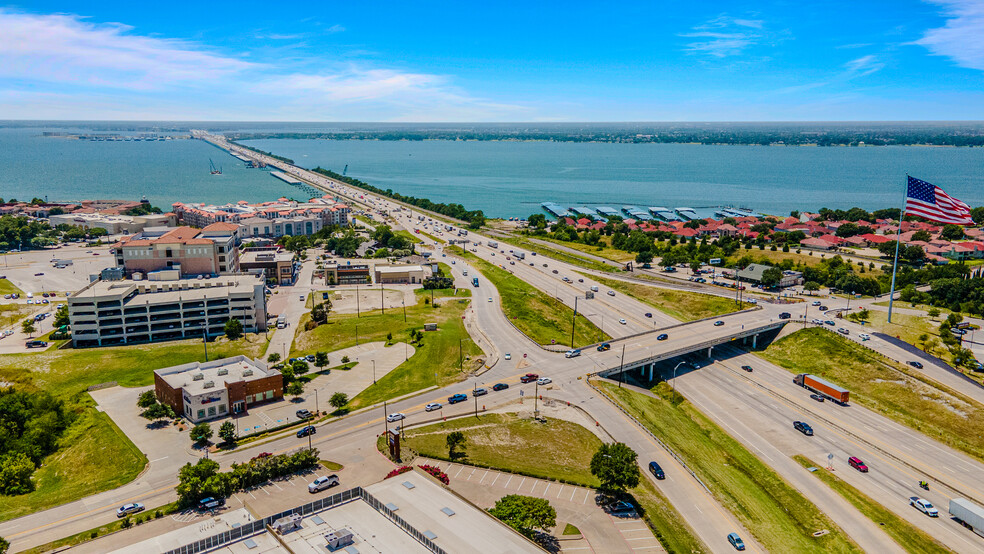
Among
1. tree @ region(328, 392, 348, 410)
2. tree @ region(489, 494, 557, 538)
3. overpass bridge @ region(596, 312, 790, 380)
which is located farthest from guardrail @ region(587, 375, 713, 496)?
tree @ region(328, 392, 348, 410)

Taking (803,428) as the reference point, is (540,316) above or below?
above

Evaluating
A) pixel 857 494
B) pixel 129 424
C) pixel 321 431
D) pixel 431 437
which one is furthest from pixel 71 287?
pixel 857 494

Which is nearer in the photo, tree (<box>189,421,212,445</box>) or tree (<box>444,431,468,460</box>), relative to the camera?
tree (<box>444,431,468,460</box>)

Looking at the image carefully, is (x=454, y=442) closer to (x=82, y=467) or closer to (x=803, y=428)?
(x=82, y=467)

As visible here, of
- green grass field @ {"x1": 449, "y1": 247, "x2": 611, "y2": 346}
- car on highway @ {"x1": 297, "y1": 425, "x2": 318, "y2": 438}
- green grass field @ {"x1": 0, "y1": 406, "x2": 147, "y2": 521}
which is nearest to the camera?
green grass field @ {"x1": 0, "y1": 406, "x2": 147, "y2": 521}

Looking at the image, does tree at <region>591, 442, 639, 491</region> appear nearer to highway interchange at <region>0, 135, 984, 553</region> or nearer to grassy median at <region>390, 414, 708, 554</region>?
grassy median at <region>390, 414, 708, 554</region>

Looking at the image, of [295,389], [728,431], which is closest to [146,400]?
[295,389]
